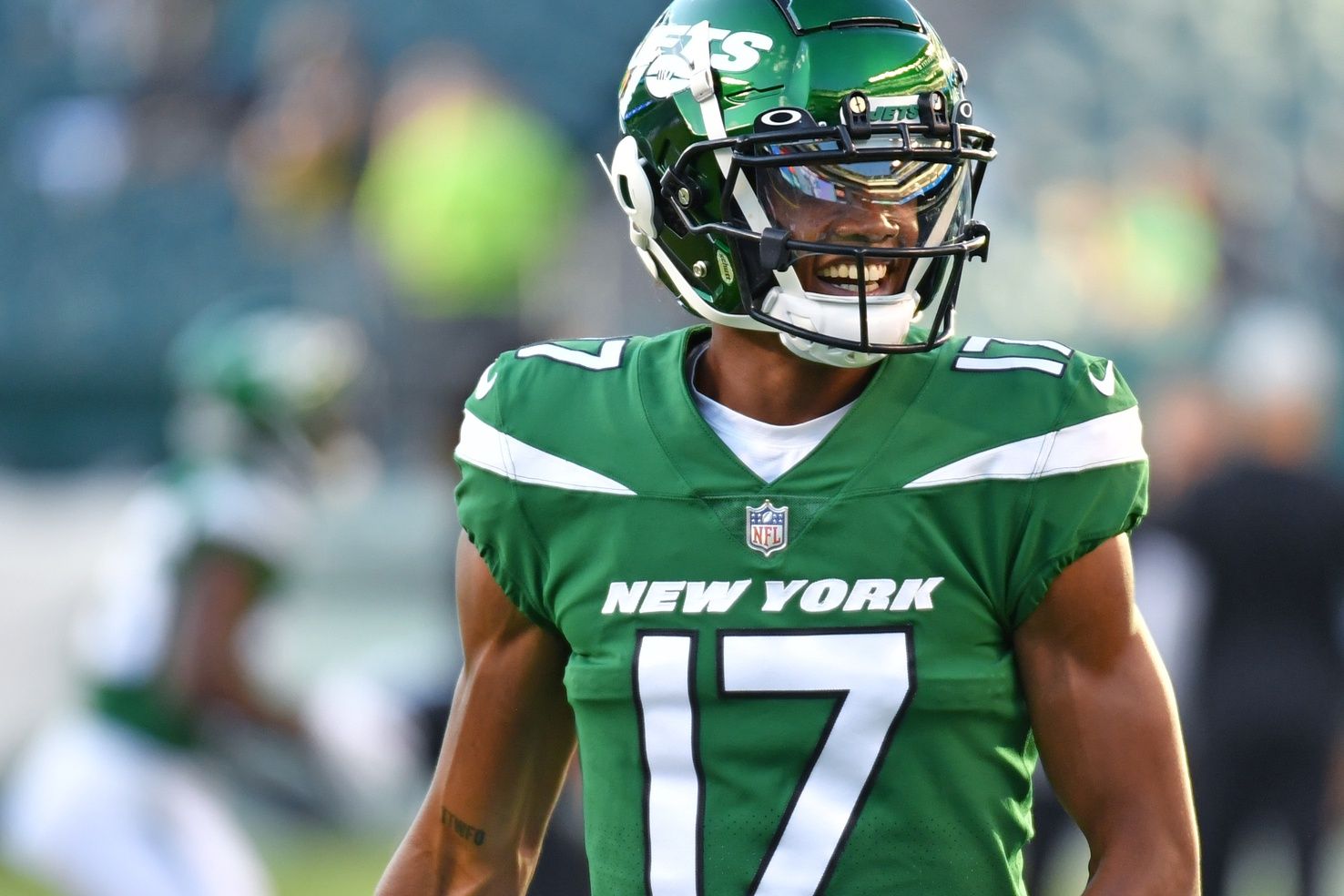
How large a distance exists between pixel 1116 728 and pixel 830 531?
1.23 ft

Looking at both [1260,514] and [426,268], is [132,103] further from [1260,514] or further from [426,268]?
[1260,514]

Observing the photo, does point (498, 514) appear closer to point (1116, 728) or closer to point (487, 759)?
point (487, 759)

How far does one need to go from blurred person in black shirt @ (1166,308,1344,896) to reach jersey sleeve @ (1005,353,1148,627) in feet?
12.8

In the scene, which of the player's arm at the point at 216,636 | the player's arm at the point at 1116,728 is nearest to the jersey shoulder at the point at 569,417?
the player's arm at the point at 1116,728

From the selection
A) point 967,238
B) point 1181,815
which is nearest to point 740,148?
point 967,238

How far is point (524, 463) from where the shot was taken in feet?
7.86

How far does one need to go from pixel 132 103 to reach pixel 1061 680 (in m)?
8.99

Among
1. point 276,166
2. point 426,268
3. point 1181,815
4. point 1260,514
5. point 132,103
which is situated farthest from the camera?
point 132,103

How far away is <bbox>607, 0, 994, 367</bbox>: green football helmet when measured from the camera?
227 cm

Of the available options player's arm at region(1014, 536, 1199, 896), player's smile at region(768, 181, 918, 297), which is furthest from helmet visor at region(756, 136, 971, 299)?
player's arm at region(1014, 536, 1199, 896)

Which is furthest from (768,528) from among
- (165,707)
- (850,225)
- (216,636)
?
(165,707)

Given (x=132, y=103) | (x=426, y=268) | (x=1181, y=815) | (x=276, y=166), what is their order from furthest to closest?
(x=132, y=103)
(x=276, y=166)
(x=426, y=268)
(x=1181, y=815)

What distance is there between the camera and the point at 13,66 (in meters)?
10.7

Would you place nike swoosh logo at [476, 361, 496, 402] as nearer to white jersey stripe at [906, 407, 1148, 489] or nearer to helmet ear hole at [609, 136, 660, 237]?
helmet ear hole at [609, 136, 660, 237]
